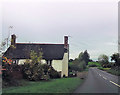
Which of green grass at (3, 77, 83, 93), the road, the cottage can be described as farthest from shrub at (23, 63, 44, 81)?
the cottage

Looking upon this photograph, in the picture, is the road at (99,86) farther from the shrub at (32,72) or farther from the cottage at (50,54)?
the cottage at (50,54)

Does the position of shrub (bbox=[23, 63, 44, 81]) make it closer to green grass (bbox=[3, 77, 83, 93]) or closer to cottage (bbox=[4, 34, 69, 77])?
green grass (bbox=[3, 77, 83, 93])

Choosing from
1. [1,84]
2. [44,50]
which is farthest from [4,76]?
[44,50]

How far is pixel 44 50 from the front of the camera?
30438 mm

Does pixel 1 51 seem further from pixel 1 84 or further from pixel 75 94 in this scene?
pixel 75 94

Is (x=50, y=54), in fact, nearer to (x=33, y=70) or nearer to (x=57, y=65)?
(x=57, y=65)

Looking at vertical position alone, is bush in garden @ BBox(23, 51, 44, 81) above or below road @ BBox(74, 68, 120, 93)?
above

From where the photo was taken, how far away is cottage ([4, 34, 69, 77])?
27.9 m

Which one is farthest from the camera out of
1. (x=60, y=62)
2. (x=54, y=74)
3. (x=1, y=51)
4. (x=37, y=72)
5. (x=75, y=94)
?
(x=60, y=62)

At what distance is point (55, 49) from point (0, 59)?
692 inches

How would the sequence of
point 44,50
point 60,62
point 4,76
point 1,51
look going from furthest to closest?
point 44,50, point 60,62, point 1,51, point 4,76

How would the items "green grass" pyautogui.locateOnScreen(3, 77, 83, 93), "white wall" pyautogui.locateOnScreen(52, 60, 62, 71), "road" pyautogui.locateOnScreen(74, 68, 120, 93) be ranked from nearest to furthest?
1. "green grass" pyautogui.locateOnScreen(3, 77, 83, 93)
2. "road" pyautogui.locateOnScreen(74, 68, 120, 93)
3. "white wall" pyautogui.locateOnScreen(52, 60, 62, 71)

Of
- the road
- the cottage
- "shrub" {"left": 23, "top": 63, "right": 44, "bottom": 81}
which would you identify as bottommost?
the road

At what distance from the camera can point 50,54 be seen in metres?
29.7
